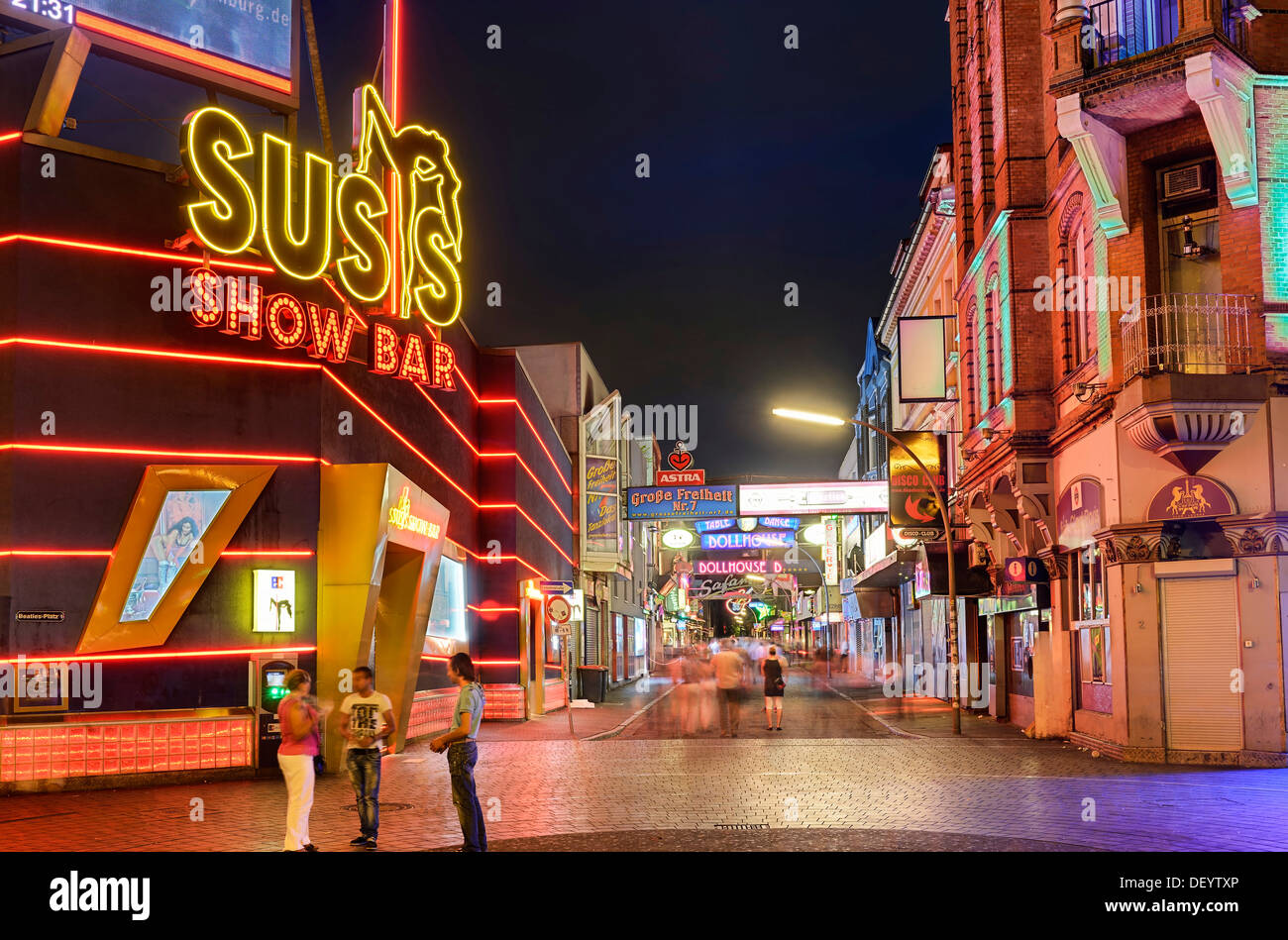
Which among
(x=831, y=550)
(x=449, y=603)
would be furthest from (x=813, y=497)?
(x=831, y=550)

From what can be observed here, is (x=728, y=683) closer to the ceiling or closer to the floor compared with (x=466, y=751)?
closer to the floor

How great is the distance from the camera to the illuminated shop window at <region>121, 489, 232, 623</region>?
1681 centimetres

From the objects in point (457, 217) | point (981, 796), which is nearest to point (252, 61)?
point (457, 217)

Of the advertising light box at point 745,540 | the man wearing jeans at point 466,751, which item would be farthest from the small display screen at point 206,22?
the advertising light box at point 745,540

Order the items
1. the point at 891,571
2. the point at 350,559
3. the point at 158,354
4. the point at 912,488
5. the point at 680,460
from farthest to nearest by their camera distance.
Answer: the point at 680,460, the point at 891,571, the point at 912,488, the point at 350,559, the point at 158,354

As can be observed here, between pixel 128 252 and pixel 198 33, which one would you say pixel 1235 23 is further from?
pixel 128 252

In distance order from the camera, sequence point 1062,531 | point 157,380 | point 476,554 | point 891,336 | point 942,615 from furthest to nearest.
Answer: point 891,336
point 942,615
point 476,554
point 1062,531
point 157,380

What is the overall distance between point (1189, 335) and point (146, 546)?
15.2 m

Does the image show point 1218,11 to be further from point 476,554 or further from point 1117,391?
point 476,554

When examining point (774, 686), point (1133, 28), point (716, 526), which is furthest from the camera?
point (716, 526)

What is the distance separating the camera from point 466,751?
10.5 metres

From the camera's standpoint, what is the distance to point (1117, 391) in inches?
736

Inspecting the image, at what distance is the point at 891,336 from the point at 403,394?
28101 millimetres

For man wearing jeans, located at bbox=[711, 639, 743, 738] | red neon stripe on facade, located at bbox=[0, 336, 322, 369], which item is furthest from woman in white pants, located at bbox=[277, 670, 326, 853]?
man wearing jeans, located at bbox=[711, 639, 743, 738]
